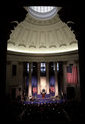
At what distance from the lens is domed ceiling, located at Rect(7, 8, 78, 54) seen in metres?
24.2

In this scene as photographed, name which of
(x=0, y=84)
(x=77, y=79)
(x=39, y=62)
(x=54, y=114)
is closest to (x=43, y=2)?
(x=0, y=84)

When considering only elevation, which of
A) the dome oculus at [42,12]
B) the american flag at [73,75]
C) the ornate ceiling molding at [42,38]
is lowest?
the american flag at [73,75]

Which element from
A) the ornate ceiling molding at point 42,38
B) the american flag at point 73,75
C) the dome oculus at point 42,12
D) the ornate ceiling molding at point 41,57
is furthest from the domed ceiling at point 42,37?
the american flag at point 73,75

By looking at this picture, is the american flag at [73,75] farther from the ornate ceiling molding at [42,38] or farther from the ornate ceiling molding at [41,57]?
Answer: the ornate ceiling molding at [42,38]

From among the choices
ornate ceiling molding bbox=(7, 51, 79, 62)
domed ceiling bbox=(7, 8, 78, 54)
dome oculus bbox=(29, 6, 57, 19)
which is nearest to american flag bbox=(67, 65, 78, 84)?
ornate ceiling molding bbox=(7, 51, 79, 62)

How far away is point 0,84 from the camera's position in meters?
5.38

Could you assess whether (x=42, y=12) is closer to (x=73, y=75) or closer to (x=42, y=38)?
(x=42, y=38)

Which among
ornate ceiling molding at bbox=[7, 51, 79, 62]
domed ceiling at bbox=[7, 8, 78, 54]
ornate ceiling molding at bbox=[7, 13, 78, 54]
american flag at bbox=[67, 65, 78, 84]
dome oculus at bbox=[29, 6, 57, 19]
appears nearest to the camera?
american flag at bbox=[67, 65, 78, 84]

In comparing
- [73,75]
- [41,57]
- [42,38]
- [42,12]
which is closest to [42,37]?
[42,38]

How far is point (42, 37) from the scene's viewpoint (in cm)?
2684

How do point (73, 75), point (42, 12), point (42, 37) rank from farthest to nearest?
point (42, 37), point (42, 12), point (73, 75)

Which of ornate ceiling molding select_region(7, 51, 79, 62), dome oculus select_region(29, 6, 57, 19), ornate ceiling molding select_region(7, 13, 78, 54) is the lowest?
ornate ceiling molding select_region(7, 51, 79, 62)

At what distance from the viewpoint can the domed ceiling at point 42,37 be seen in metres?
24.2

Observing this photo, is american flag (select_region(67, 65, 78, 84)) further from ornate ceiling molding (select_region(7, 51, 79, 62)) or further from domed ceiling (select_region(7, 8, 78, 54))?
domed ceiling (select_region(7, 8, 78, 54))
